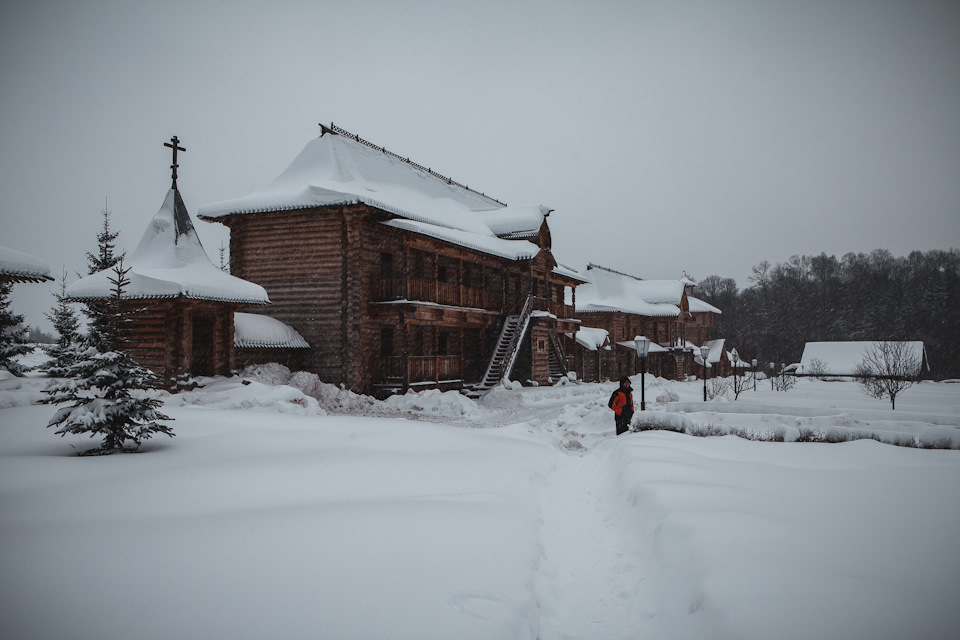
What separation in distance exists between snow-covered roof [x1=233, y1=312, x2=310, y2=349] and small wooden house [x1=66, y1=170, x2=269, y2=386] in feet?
3.06

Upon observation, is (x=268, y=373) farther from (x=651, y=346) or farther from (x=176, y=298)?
(x=651, y=346)

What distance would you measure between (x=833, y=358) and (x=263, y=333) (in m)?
49.2

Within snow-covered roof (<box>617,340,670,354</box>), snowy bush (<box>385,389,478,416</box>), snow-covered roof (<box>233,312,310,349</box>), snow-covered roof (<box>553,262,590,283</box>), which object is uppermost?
snow-covered roof (<box>553,262,590,283</box>)

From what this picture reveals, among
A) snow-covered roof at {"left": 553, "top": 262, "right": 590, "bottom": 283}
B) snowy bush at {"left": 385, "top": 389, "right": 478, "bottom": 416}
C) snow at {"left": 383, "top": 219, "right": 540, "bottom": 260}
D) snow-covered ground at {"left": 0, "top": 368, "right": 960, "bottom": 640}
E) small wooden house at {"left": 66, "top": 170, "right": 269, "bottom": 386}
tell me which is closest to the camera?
snow-covered ground at {"left": 0, "top": 368, "right": 960, "bottom": 640}

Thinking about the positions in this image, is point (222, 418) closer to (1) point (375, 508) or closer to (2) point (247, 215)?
(1) point (375, 508)

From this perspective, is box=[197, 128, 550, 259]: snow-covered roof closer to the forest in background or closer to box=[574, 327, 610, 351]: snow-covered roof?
box=[574, 327, 610, 351]: snow-covered roof

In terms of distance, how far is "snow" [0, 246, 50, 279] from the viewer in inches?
445

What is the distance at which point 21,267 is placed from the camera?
11.5 meters

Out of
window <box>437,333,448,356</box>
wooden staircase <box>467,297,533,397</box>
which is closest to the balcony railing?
wooden staircase <box>467,297,533,397</box>

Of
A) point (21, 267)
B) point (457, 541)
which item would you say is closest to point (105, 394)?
point (457, 541)

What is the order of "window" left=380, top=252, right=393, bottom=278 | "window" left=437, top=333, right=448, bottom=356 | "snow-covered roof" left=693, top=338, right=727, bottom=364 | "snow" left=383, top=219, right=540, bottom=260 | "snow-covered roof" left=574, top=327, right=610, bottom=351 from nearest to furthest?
"snow" left=383, top=219, right=540, bottom=260
"window" left=380, top=252, right=393, bottom=278
"window" left=437, top=333, right=448, bottom=356
"snow-covered roof" left=574, top=327, right=610, bottom=351
"snow-covered roof" left=693, top=338, right=727, bottom=364

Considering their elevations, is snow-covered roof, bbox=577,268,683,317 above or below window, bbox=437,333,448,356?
above

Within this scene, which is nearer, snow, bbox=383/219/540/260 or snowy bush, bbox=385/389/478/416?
snowy bush, bbox=385/389/478/416

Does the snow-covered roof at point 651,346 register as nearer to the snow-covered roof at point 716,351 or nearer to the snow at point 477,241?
the snow-covered roof at point 716,351
